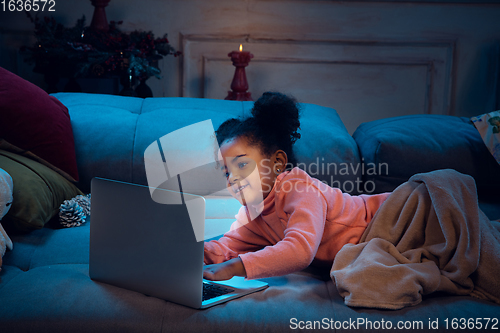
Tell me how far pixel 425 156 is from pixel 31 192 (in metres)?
1.21

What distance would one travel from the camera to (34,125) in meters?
1.26

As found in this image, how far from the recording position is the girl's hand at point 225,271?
2.69 ft

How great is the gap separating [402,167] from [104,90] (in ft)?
4.84

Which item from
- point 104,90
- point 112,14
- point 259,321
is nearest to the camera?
point 259,321

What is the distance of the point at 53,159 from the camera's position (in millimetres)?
1282

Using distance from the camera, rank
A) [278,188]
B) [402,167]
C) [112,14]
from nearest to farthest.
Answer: [278,188] < [402,167] < [112,14]

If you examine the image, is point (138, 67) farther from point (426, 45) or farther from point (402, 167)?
point (426, 45)

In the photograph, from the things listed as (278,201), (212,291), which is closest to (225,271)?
(212,291)

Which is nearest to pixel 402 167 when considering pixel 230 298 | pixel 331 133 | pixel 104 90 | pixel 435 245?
pixel 331 133

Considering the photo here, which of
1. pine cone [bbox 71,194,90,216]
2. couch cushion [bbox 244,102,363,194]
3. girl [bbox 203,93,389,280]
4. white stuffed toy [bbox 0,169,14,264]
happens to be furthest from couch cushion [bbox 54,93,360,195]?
white stuffed toy [bbox 0,169,14,264]

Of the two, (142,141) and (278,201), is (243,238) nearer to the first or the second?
(278,201)

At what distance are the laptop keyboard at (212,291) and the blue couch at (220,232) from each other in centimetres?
4

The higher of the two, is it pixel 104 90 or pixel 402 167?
pixel 104 90

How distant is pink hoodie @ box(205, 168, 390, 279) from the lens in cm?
84
